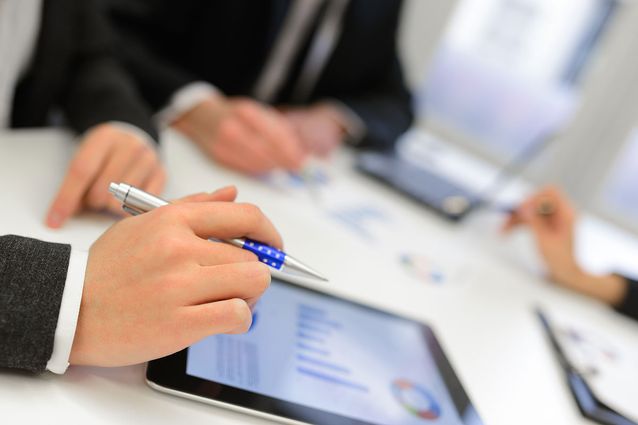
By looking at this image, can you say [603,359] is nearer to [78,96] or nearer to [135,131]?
[135,131]

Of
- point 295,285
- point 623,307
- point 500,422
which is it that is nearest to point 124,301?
point 295,285

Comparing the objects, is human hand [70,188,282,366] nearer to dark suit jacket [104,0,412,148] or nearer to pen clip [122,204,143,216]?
pen clip [122,204,143,216]

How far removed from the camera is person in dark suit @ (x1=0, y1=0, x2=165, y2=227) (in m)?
0.52

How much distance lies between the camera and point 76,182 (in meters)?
0.50

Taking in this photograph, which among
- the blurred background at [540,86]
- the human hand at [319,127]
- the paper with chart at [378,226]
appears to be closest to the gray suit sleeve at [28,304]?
the paper with chart at [378,226]

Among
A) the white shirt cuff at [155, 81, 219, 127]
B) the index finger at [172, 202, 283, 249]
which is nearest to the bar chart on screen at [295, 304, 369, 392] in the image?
the index finger at [172, 202, 283, 249]

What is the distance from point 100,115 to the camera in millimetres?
628

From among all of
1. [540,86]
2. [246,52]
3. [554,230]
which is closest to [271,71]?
[246,52]

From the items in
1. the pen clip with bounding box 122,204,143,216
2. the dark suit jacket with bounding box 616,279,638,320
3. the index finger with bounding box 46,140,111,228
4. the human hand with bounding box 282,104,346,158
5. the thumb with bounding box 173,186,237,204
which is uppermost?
the thumb with bounding box 173,186,237,204

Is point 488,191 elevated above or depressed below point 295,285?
below

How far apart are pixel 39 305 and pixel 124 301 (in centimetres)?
5

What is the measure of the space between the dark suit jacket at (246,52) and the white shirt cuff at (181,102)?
2 cm

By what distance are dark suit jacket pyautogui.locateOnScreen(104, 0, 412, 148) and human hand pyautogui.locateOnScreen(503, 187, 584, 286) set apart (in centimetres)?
35

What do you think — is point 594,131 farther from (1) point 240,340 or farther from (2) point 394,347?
(1) point 240,340
